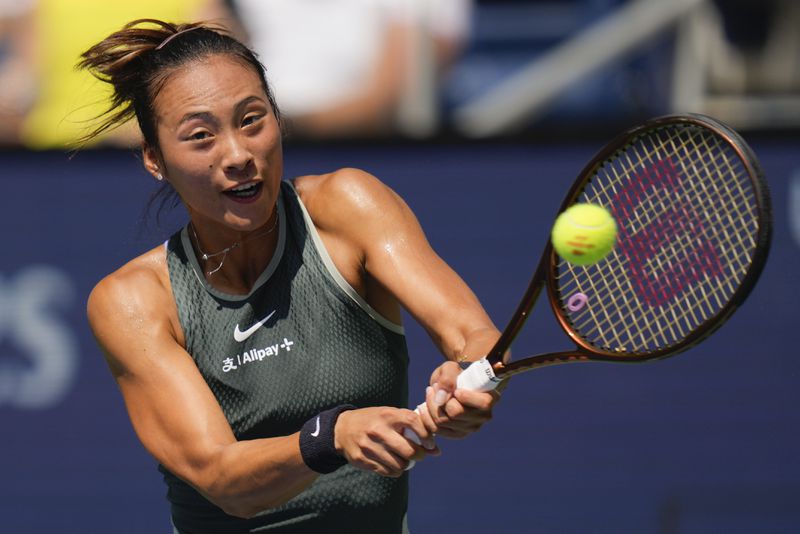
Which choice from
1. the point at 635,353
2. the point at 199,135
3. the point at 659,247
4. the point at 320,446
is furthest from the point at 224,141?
the point at 659,247

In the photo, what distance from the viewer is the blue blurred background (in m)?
5.82

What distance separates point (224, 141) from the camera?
3.00m

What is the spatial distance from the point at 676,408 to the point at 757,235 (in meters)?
3.44

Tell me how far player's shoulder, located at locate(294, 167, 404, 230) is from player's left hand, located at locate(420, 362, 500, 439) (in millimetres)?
584

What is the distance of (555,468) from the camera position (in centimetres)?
593

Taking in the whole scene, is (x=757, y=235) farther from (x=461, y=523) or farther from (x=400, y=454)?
(x=461, y=523)

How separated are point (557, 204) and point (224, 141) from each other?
3026mm

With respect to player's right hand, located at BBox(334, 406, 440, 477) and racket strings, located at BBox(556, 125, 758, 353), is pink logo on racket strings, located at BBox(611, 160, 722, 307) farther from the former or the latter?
player's right hand, located at BBox(334, 406, 440, 477)

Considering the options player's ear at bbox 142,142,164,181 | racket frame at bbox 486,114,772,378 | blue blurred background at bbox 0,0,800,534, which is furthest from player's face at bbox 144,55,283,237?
blue blurred background at bbox 0,0,800,534

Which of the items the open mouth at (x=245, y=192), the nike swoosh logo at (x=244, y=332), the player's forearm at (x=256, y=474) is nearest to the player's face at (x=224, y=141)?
the open mouth at (x=245, y=192)

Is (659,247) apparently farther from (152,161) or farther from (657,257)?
(152,161)

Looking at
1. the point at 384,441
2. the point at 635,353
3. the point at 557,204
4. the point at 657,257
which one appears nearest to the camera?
the point at 384,441

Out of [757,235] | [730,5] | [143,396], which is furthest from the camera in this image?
[730,5]

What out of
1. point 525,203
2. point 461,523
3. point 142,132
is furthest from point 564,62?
point 142,132
